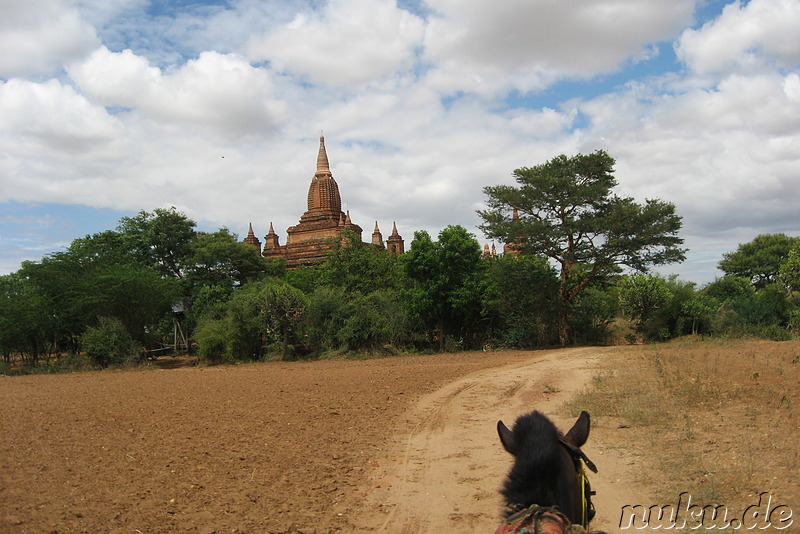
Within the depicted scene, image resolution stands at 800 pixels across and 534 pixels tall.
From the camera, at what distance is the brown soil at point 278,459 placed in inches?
203

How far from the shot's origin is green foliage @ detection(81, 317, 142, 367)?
23.8 meters

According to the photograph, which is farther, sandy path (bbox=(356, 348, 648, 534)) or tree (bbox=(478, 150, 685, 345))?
tree (bbox=(478, 150, 685, 345))

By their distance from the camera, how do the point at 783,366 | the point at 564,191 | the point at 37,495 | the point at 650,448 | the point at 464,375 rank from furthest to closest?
the point at 564,191
the point at 464,375
the point at 783,366
the point at 650,448
the point at 37,495

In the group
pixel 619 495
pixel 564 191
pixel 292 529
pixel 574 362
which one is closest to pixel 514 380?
pixel 574 362

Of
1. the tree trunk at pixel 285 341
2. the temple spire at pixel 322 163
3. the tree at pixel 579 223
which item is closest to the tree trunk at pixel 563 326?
the tree at pixel 579 223

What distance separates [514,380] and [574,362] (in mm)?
4231

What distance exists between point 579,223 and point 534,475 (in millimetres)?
22378

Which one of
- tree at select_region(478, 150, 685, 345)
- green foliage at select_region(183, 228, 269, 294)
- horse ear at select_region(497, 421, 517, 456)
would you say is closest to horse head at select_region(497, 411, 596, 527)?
horse ear at select_region(497, 421, 517, 456)

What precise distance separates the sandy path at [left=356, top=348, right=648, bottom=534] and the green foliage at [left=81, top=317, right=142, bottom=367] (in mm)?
17716

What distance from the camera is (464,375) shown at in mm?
15664

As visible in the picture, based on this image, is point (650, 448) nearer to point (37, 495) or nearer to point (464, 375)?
point (37, 495)

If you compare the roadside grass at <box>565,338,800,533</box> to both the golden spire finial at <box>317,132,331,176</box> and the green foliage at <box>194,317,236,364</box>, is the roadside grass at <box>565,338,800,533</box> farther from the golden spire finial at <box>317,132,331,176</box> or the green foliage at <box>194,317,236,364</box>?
the golden spire finial at <box>317,132,331,176</box>

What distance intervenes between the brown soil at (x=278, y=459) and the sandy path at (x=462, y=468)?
22 mm
